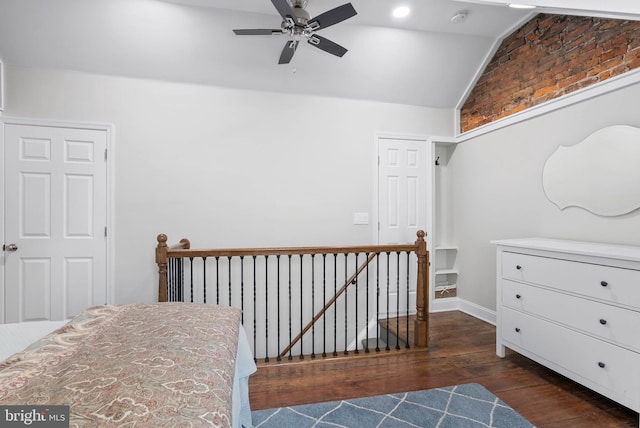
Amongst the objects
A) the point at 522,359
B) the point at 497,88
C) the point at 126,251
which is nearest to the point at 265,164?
the point at 126,251

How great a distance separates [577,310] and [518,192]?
149 centimetres

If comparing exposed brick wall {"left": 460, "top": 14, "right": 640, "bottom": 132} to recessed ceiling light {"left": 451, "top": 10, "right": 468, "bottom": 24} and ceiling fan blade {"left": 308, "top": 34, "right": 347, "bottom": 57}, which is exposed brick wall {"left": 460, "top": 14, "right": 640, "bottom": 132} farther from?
ceiling fan blade {"left": 308, "top": 34, "right": 347, "bottom": 57}

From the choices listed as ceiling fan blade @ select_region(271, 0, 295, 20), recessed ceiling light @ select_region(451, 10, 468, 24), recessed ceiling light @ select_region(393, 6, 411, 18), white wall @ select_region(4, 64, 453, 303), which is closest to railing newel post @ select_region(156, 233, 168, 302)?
white wall @ select_region(4, 64, 453, 303)

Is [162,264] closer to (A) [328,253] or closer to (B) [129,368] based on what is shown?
(A) [328,253]

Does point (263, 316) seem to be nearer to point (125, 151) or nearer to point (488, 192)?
point (125, 151)

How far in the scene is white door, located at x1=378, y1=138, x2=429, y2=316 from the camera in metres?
3.91

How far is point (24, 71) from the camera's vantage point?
3.03 meters

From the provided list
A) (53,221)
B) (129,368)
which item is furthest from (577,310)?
(53,221)

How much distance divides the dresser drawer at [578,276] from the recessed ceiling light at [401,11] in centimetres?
232

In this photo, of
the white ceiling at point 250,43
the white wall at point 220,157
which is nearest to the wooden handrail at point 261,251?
the white wall at point 220,157

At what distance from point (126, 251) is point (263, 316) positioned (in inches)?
62.2

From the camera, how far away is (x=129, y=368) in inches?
36.1

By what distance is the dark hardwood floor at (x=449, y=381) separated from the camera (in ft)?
6.54

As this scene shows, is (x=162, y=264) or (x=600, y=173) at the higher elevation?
(x=600, y=173)
